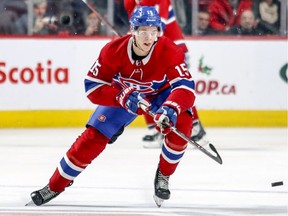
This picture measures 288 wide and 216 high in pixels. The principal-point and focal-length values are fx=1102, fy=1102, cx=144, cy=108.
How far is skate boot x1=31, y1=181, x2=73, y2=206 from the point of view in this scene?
4910 millimetres

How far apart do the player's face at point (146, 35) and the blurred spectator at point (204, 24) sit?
4.03 metres

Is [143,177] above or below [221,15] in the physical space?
above

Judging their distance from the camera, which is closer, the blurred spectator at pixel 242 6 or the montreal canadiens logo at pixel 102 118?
the montreal canadiens logo at pixel 102 118

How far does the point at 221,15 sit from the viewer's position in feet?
29.3

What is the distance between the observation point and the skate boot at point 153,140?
7.53m

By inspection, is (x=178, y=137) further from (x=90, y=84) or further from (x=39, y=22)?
(x=39, y=22)

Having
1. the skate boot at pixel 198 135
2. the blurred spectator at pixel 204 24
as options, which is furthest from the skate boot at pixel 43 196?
the blurred spectator at pixel 204 24

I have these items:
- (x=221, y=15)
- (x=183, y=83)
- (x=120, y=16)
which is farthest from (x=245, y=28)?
(x=183, y=83)

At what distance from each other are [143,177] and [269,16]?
3.35m

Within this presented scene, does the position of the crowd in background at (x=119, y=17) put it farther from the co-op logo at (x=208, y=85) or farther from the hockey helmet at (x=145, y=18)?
the hockey helmet at (x=145, y=18)

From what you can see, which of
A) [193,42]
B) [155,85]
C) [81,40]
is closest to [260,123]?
[193,42]

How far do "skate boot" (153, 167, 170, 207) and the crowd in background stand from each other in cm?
→ 370

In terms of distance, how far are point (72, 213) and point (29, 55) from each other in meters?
3.99

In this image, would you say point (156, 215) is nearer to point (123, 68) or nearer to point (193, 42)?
point (123, 68)
